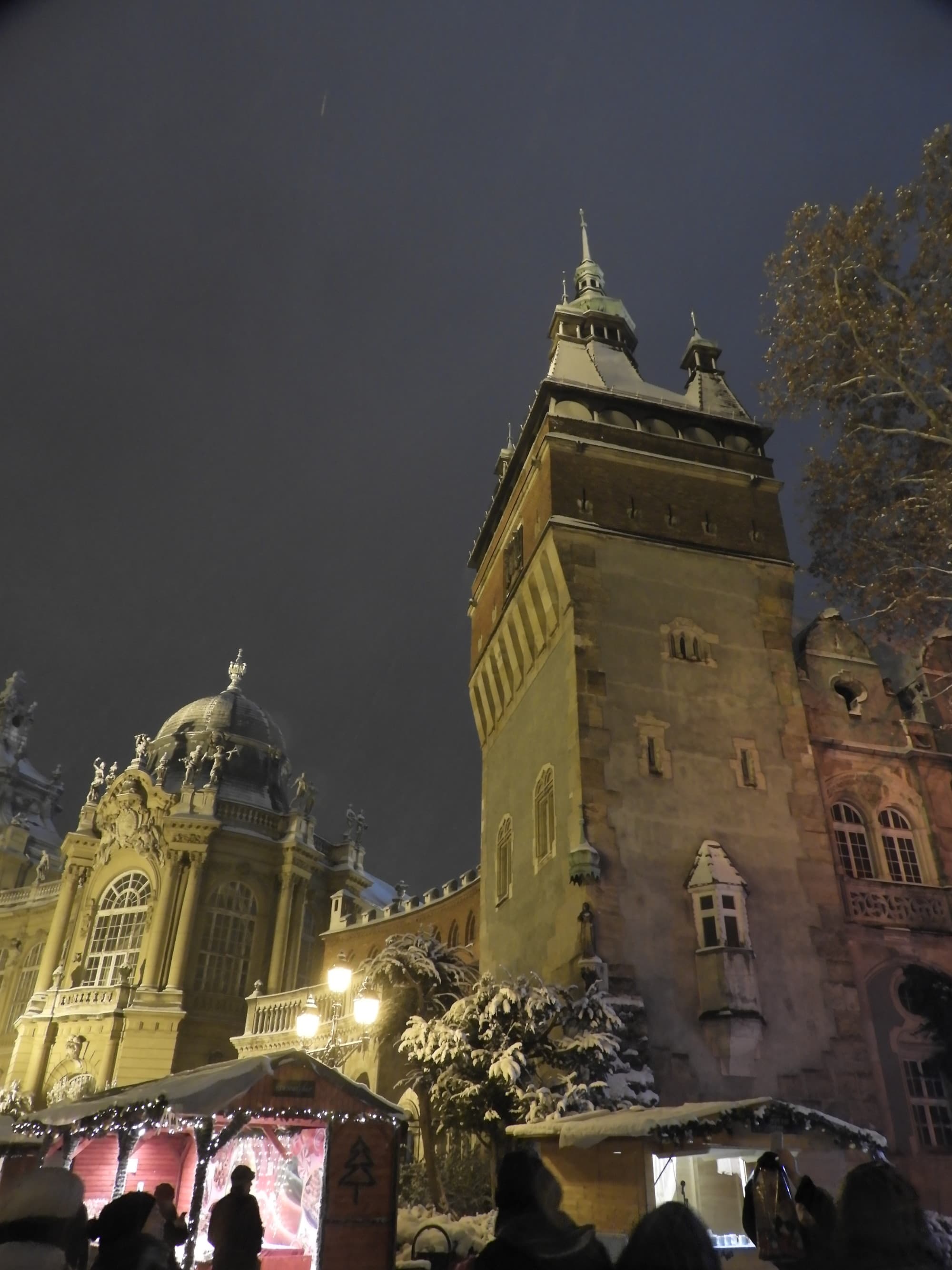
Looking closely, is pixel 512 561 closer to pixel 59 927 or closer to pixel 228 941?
pixel 228 941

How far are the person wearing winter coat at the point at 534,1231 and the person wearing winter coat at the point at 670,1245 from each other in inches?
29.8

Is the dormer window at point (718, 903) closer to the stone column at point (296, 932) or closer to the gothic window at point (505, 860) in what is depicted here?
the gothic window at point (505, 860)

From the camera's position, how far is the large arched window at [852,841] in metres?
21.8

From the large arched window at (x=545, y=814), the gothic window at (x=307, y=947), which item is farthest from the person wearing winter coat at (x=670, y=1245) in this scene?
the gothic window at (x=307, y=947)

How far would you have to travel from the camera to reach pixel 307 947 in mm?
43781

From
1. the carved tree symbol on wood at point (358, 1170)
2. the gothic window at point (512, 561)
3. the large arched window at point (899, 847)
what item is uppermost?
the gothic window at point (512, 561)

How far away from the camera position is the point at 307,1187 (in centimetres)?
1299

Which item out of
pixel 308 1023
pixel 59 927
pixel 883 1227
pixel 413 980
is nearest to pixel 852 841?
pixel 413 980

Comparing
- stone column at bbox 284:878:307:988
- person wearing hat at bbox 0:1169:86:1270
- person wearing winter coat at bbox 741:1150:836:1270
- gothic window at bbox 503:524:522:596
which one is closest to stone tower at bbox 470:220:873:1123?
gothic window at bbox 503:524:522:596

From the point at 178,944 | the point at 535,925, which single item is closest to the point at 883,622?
the point at 535,925

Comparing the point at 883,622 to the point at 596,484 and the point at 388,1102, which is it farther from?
the point at 388,1102

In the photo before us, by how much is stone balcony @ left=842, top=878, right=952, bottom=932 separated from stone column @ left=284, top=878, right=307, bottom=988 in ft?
95.9

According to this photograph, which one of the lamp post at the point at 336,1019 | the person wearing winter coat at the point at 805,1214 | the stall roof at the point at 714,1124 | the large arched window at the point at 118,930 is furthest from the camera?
the large arched window at the point at 118,930

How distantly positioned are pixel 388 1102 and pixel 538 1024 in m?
5.40
